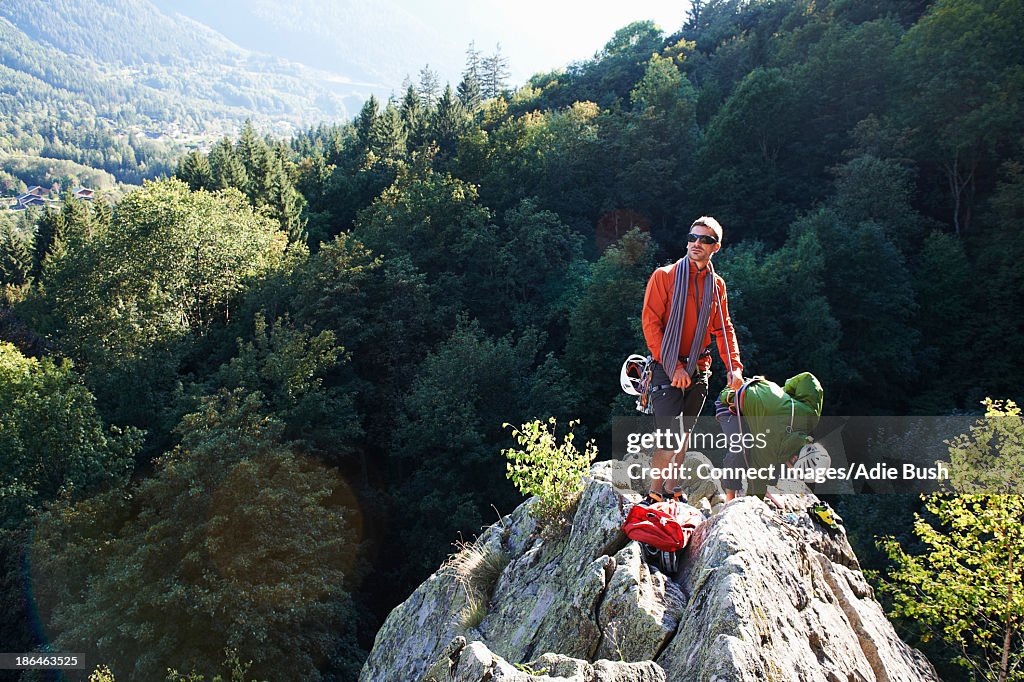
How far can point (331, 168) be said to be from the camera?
6253 centimetres

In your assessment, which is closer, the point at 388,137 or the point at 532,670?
the point at 532,670

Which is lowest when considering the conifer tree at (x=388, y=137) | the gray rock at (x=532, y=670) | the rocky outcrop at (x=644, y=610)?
the gray rock at (x=532, y=670)

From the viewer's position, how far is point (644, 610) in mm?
4902

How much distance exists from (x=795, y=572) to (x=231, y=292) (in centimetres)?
3301

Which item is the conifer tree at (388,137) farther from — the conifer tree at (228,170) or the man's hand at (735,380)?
the man's hand at (735,380)

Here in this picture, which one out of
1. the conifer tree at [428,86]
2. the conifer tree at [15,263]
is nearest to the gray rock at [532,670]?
the conifer tree at [15,263]

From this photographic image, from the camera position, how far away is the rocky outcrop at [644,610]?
4.11 meters

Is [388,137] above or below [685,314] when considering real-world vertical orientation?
above

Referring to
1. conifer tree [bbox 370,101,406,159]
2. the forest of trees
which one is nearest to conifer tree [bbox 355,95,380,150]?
conifer tree [bbox 370,101,406,159]

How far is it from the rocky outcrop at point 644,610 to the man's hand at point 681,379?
1097 mm

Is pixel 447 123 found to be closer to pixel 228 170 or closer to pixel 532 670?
pixel 228 170

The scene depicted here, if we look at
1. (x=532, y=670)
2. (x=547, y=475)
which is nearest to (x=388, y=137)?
(x=547, y=475)

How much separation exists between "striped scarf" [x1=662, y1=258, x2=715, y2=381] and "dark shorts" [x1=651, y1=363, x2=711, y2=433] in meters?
0.15

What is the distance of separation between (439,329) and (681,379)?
26.8m
